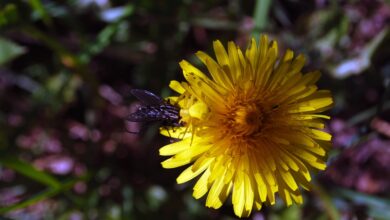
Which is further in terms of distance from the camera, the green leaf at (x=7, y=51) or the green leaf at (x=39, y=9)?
the green leaf at (x=7, y=51)

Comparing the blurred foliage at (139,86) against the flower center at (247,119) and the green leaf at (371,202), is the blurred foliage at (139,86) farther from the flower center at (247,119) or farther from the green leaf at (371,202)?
the flower center at (247,119)

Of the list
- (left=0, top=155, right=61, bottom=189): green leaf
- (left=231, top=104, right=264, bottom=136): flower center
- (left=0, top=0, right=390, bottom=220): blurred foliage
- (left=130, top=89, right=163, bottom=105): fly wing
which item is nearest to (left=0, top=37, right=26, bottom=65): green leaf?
(left=0, top=0, right=390, bottom=220): blurred foliage

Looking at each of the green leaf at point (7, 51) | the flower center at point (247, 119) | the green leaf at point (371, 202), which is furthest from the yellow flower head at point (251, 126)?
the green leaf at point (7, 51)

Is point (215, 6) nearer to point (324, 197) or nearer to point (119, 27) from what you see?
point (119, 27)

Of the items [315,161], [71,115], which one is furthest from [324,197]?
[71,115]

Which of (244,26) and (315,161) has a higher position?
(244,26)

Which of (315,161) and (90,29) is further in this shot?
(90,29)
